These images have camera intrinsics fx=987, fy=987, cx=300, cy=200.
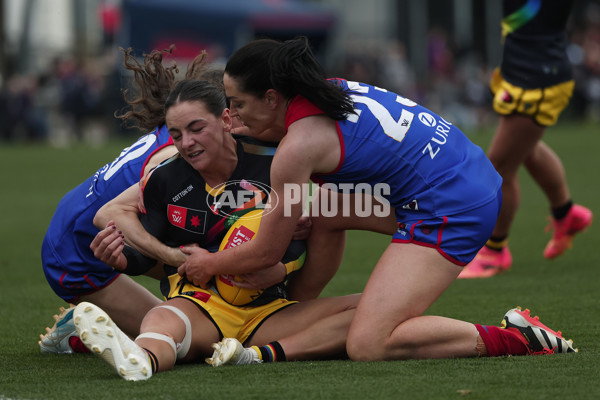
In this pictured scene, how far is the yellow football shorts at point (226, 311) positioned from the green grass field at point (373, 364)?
25cm

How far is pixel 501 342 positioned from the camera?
157 inches

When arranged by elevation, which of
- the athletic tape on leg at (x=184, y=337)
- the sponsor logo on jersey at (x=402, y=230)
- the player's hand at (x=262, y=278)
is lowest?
the athletic tape on leg at (x=184, y=337)

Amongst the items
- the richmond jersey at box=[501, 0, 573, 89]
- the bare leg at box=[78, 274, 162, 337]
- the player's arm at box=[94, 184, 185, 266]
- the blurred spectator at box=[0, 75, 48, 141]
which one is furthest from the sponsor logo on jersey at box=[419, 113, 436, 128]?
the blurred spectator at box=[0, 75, 48, 141]

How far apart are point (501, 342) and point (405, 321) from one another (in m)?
0.40

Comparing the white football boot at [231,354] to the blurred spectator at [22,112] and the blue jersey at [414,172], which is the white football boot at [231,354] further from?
the blurred spectator at [22,112]

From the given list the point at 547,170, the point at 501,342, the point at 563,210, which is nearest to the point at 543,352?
the point at 501,342

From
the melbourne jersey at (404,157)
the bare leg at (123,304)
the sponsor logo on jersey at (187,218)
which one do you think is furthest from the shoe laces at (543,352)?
the bare leg at (123,304)

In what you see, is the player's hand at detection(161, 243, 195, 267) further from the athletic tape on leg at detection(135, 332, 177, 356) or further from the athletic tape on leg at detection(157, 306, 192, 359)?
the athletic tape on leg at detection(135, 332, 177, 356)

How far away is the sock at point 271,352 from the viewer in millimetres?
4000

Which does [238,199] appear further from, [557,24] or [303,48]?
[557,24]

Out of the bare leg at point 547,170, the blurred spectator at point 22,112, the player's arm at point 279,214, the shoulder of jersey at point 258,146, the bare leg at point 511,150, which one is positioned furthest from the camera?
the blurred spectator at point 22,112

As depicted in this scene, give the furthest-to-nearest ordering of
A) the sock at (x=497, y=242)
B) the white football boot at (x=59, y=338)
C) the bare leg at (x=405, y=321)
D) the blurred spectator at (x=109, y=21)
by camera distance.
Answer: the blurred spectator at (x=109, y=21), the sock at (x=497, y=242), the white football boot at (x=59, y=338), the bare leg at (x=405, y=321)

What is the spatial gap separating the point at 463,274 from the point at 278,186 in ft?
9.74

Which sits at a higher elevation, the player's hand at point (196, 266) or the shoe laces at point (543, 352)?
the player's hand at point (196, 266)
